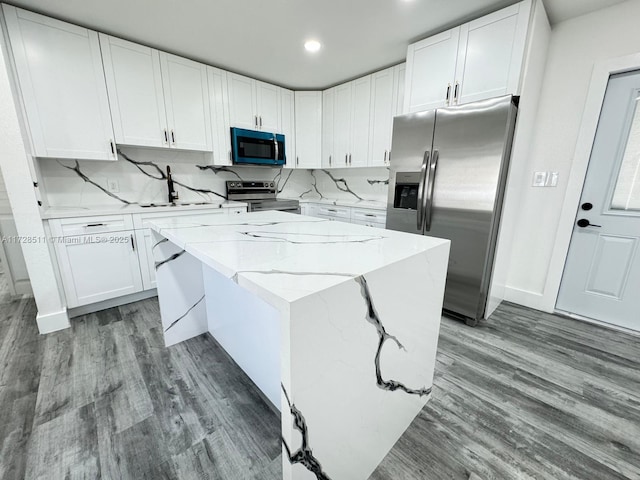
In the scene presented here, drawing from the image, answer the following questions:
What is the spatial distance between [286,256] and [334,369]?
0.40m

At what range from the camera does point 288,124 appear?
371 centimetres

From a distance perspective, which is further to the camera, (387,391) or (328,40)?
(328,40)

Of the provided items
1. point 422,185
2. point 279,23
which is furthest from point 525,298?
point 279,23

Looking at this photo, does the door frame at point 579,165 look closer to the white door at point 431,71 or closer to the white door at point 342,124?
the white door at point 431,71

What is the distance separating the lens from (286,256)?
951 millimetres

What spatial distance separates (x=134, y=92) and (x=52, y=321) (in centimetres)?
212

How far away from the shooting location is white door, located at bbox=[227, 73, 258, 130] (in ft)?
10.3

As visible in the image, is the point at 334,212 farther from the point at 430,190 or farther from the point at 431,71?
the point at 431,71

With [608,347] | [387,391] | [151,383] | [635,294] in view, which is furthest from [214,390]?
[635,294]

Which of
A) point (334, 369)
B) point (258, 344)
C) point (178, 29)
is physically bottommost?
point (258, 344)

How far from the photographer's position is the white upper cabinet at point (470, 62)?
190 centimetres

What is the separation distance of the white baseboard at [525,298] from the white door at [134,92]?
3.86 meters

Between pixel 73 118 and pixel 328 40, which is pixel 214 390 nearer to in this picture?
pixel 73 118

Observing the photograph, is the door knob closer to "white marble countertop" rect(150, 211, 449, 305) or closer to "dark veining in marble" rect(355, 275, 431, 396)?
"white marble countertop" rect(150, 211, 449, 305)
